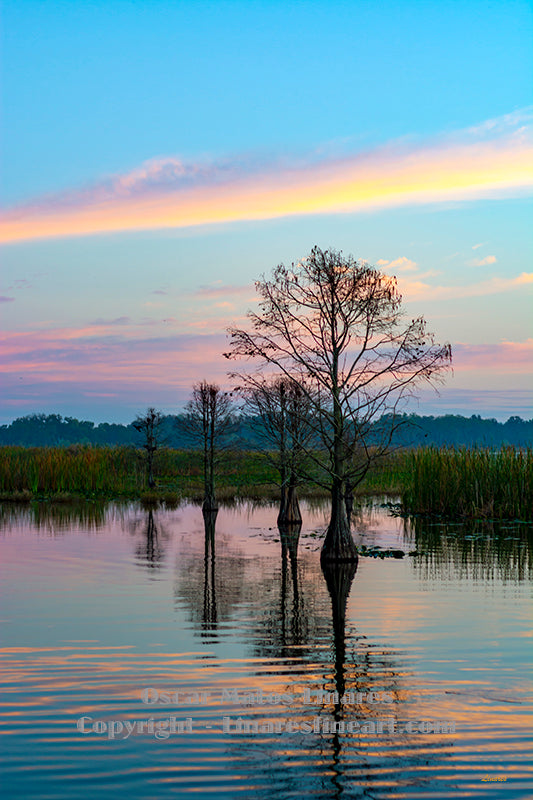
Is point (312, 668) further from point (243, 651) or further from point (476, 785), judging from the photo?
point (476, 785)

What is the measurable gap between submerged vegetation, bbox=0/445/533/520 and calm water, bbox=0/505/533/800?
6970 mm

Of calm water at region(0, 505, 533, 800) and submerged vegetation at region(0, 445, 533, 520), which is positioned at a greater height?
submerged vegetation at region(0, 445, 533, 520)

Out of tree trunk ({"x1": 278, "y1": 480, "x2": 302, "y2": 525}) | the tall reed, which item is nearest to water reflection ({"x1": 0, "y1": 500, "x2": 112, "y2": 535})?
tree trunk ({"x1": 278, "y1": 480, "x2": 302, "y2": 525})

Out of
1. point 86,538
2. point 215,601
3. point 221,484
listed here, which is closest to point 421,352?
point 215,601

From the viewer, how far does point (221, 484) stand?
5325cm

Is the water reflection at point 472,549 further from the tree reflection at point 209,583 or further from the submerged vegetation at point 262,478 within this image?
the tree reflection at point 209,583

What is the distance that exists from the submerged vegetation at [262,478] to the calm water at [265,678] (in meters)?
6.97

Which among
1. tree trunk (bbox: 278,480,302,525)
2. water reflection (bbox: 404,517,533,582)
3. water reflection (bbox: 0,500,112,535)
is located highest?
tree trunk (bbox: 278,480,302,525)

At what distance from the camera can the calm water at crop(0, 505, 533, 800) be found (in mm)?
6863

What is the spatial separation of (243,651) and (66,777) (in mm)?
4771

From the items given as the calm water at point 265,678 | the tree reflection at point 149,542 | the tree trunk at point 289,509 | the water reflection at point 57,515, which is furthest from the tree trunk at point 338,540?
the water reflection at point 57,515

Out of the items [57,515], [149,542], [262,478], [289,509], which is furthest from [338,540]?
[262,478]

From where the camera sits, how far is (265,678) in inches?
388

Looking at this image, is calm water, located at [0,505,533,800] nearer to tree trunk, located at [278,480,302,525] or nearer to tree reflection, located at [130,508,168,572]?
tree reflection, located at [130,508,168,572]
